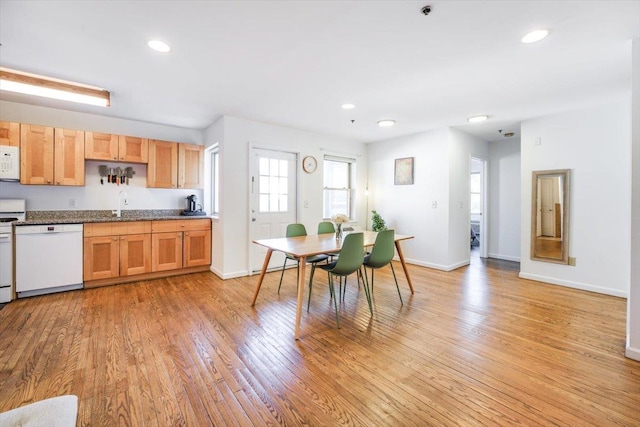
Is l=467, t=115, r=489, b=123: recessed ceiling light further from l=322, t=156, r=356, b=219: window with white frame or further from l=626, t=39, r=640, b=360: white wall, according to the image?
l=322, t=156, r=356, b=219: window with white frame

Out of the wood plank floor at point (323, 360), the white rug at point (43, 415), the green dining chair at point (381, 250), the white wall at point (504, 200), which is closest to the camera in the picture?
the white rug at point (43, 415)

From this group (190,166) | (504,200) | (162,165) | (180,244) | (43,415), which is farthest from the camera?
(504,200)

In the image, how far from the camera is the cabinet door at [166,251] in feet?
13.6

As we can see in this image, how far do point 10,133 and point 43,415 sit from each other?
13.2 feet

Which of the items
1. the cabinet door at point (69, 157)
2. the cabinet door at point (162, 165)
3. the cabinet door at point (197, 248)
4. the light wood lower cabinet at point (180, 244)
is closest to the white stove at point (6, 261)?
the cabinet door at point (69, 157)

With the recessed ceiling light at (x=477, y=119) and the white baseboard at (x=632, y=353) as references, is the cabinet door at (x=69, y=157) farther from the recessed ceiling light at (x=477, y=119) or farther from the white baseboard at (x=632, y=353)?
the white baseboard at (x=632, y=353)

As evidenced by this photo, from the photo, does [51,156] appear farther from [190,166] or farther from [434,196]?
[434,196]

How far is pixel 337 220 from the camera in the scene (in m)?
3.38

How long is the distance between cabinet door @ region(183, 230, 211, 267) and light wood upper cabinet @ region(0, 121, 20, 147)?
7.22ft

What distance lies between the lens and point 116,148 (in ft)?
13.6

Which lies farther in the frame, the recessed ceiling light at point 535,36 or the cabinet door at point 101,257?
the cabinet door at point 101,257

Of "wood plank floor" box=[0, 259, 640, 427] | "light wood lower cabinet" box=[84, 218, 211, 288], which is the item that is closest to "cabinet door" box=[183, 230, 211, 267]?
"light wood lower cabinet" box=[84, 218, 211, 288]

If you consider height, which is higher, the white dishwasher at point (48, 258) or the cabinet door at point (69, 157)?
the cabinet door at point (69, 157)

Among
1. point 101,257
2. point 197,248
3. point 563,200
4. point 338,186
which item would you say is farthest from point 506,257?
point 101,257
